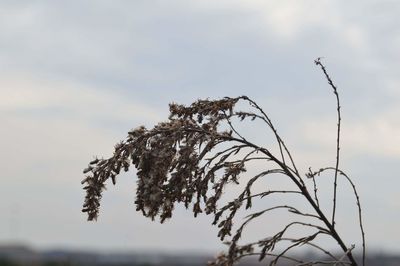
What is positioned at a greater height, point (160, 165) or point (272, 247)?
point (160, 165)

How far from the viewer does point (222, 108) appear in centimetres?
617

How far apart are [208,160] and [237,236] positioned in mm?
566

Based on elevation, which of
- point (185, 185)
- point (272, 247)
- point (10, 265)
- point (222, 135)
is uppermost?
point (10, 265)

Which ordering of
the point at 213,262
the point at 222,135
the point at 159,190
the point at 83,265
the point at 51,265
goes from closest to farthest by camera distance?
the point at 159,190
the point at 222,135
the point at 213,262
the point at 51,265
the point at 83,265

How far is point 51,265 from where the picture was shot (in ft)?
491

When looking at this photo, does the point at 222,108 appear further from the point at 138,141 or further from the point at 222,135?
the point at 138,141

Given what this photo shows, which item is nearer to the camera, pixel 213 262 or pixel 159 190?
pixel 159 190

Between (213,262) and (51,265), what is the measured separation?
14664 cm

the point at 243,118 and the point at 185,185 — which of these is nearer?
the point at 185,185

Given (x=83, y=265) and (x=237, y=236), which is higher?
(x=83, y=265)

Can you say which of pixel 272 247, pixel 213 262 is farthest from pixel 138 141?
pixel 213 262

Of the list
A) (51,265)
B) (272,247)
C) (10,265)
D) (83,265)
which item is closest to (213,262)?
(272,247)

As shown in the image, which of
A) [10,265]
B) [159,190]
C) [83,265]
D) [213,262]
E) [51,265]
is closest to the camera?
[159,190]

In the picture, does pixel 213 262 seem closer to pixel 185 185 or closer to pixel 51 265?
pixel 185 185
